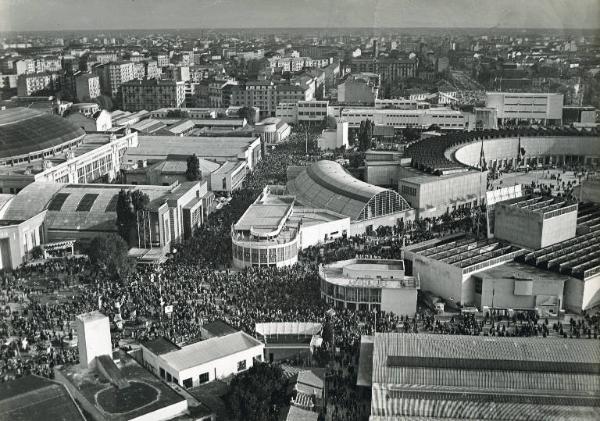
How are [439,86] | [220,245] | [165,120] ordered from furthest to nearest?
[439,86] < [165,120] < [220,245]

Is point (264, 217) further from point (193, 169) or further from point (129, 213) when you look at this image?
point (193, 169)

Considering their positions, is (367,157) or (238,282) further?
(367,157)

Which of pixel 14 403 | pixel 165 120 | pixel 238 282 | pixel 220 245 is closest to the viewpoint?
pixel 14 403

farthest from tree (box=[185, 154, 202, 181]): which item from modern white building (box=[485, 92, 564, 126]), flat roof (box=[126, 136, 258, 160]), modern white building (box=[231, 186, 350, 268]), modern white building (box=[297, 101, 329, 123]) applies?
modern white building (box=[485, 92, 564, 126])

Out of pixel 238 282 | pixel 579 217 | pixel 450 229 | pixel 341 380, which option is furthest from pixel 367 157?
pixel 341 380

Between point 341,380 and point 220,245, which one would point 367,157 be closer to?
point 220,245

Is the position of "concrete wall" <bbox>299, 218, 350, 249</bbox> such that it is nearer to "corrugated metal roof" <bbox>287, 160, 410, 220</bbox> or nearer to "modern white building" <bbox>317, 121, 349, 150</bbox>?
"corrugated metal roof" <bbox>287, 160, 410, 220</bbox>

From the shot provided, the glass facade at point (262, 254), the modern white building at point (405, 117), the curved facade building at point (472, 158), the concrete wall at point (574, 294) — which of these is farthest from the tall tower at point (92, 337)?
the modern white building at point (405, 117)
